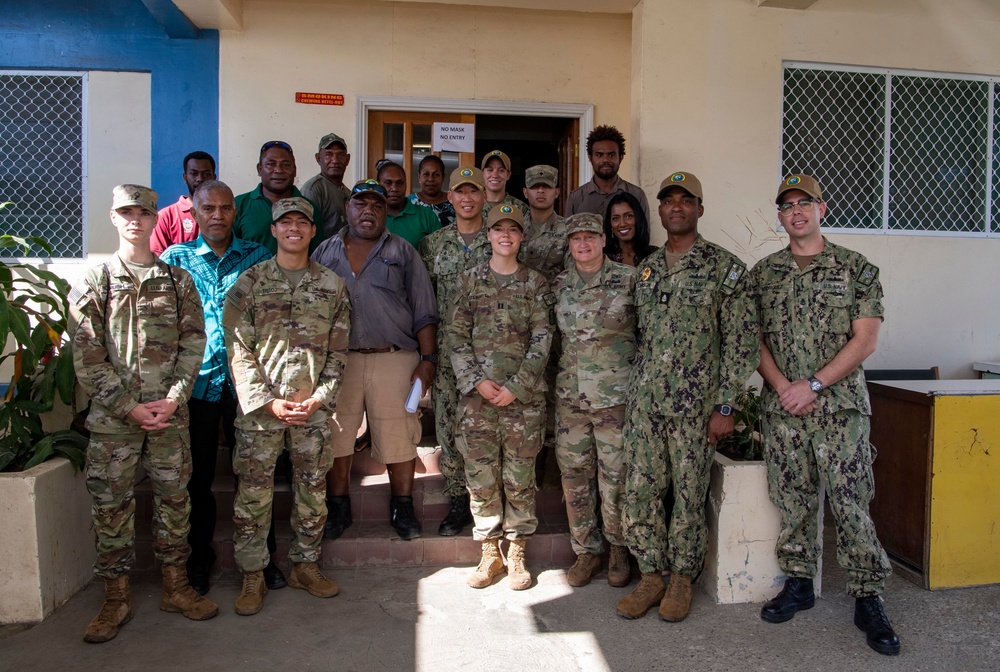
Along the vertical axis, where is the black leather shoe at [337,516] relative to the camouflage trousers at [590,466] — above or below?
below

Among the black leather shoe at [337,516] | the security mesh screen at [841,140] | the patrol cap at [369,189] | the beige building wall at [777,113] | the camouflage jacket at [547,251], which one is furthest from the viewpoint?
the security mesh screen at [841,140]

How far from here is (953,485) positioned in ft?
12.0

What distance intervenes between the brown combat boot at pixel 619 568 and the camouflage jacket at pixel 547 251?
1.49m

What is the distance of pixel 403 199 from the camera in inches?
175

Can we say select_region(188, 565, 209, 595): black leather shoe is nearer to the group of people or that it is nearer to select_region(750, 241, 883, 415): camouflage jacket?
the group of people

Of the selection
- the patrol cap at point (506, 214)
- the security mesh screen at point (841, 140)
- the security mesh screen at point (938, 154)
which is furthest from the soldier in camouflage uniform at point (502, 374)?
the security mesh screen at point (938, 154)

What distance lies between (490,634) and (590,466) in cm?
91

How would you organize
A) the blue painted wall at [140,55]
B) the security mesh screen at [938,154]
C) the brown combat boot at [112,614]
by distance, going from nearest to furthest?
the brown combat boot at [112,614] < the blue painted wall at [140,55] < the security mesh screen at [938,154]

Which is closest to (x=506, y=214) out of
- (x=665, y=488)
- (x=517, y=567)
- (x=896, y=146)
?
(x=665, y=488)

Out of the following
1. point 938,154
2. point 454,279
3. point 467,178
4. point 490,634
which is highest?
point 938,154

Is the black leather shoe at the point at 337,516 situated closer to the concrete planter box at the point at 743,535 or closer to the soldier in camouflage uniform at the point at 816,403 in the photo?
the concrete planter box at the point at 743,535

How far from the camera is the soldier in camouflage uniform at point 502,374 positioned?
3.51 metres

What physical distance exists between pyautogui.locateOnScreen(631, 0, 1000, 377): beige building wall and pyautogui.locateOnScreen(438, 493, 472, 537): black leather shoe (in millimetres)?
2619

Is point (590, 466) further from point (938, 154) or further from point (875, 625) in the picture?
point (938, 154)
